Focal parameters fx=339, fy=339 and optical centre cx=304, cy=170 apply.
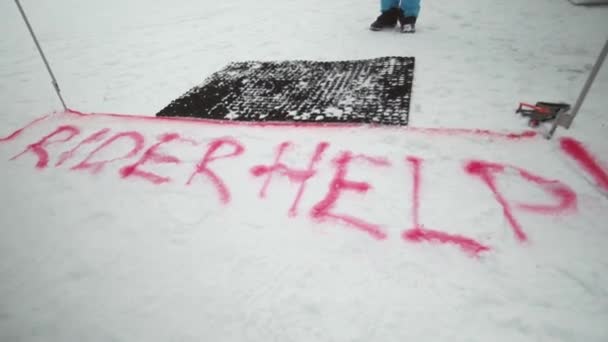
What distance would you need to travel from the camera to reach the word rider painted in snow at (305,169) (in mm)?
1348

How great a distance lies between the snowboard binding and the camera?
1.74m

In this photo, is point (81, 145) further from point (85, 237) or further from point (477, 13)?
point (477, 13)

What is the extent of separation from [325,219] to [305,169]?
1.11ft

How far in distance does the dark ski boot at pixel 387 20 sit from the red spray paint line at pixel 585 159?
214 centimetres

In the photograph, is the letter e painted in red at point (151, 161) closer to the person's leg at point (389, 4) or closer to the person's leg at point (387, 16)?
the person's leg at point (387, 16)

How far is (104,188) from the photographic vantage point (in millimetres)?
1748

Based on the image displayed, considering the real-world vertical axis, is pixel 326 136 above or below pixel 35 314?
above

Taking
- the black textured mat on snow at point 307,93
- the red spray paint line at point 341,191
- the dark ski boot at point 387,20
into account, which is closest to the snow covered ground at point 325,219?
the red spray paint line at point 341,191

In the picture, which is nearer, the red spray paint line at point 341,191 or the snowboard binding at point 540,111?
the red spray paint line at point 341,191

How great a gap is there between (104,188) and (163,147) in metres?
0.38

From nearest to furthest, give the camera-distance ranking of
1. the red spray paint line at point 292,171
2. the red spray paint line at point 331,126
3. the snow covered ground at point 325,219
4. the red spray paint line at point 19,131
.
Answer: the snow covered ground at point 325,219, the red spray paint line at point 292,171, the red spray paint line at point 331,126, the red spray paint line at point 19,131

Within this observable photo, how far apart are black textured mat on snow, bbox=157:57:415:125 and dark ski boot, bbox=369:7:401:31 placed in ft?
2.67

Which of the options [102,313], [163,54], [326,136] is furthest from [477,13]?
[102,313]

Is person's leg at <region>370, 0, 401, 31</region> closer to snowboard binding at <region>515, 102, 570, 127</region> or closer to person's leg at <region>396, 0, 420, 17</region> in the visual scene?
person's leg at <region>396, 0, 420, 17</region>
